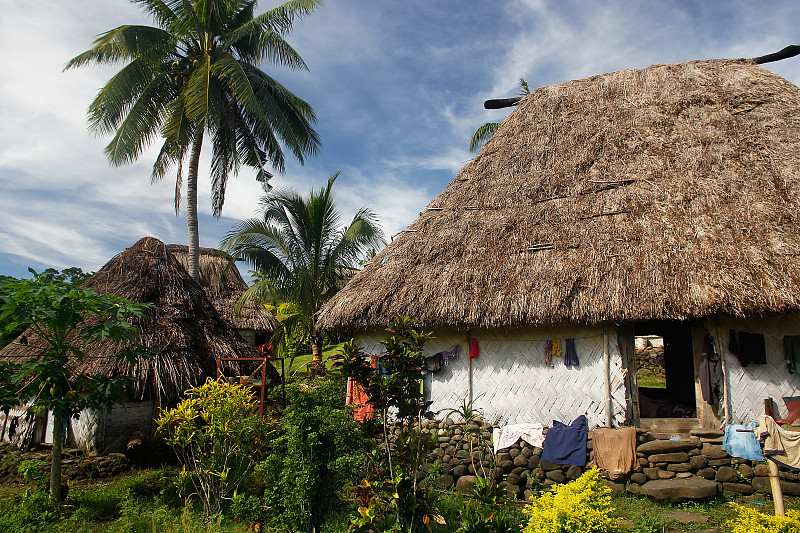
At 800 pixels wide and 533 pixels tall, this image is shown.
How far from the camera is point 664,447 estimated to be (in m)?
6.48

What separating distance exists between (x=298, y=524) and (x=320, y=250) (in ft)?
33.0

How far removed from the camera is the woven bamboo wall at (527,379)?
22.5ft

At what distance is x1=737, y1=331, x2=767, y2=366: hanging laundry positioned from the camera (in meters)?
6.37

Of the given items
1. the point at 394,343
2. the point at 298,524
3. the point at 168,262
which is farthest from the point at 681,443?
the point at 168,262

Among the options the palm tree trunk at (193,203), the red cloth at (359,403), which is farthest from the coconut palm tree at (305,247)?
the red cloth at (359,403)

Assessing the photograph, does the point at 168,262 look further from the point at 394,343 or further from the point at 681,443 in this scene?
the point at 681,443

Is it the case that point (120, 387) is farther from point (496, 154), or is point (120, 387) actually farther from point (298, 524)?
point (496, 154)

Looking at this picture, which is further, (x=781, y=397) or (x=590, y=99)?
(x=590, y=99)

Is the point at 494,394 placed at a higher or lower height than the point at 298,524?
higher

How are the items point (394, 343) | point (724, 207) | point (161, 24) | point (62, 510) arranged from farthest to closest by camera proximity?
point (161, 24) → point (724, 207) → point (62, 510) → point (394, 343)

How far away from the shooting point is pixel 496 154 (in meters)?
9.80

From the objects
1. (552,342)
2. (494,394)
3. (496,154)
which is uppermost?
(496,154)

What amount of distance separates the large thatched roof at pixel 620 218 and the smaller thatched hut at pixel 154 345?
9.44 ft

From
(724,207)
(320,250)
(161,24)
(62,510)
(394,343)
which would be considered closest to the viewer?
(394,343)
